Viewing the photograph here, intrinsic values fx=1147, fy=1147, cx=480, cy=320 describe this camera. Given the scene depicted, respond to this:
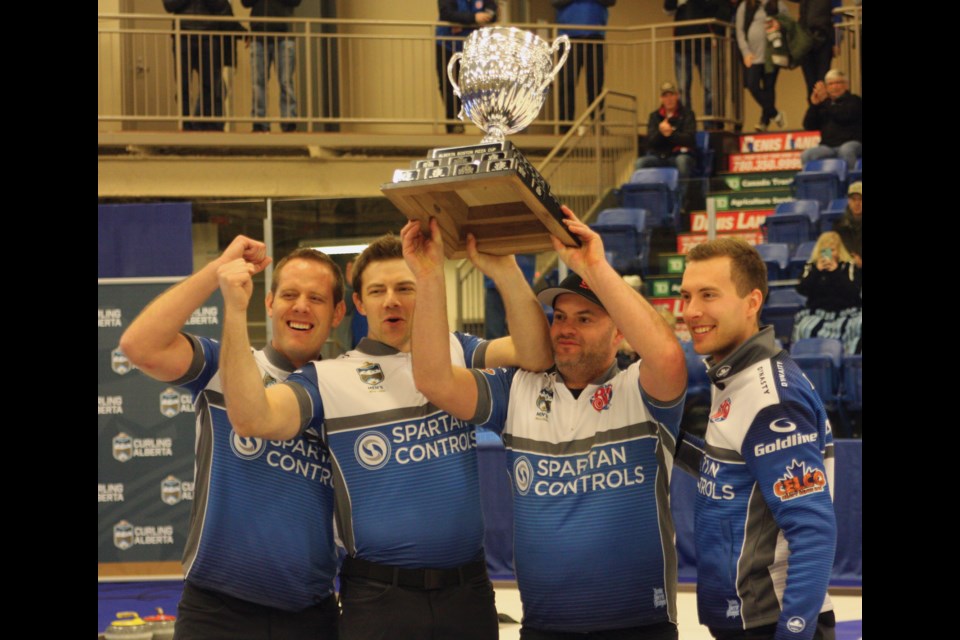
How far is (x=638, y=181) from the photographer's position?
40.8 feet

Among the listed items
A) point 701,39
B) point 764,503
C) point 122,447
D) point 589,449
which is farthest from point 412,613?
point 701,39

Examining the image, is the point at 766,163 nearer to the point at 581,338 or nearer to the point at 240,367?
the point at 581,338

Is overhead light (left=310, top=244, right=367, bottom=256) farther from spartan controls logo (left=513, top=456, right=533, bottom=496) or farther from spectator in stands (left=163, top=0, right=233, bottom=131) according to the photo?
spartan controls logo (left=513, top=456, right=533, bottom=496)

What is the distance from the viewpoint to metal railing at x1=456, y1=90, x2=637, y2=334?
40.8ft

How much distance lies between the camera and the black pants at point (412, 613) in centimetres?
324

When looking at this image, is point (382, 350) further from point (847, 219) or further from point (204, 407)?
point (847, 219)

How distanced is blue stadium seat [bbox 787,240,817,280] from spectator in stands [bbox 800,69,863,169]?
157 cm

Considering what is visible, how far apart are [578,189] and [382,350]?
9368 mm

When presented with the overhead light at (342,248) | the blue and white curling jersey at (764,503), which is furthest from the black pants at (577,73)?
the blue and white curling jersey at (764,503)

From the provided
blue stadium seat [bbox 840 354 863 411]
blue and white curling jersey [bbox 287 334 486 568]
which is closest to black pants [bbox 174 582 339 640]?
blue and white curling jersey [bbox 287 334 486 568]

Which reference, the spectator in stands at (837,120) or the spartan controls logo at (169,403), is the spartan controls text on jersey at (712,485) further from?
the spectator in stands at (837,120)

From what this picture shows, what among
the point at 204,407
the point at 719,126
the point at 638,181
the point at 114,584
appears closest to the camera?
the point at 204,407

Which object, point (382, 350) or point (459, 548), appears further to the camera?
point (382, 350)
